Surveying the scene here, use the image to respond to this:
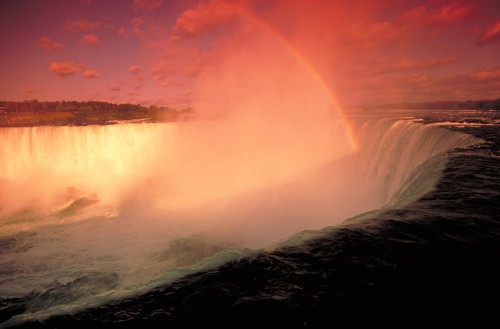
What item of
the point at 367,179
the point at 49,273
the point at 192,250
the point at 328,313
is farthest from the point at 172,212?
the point at 328,313

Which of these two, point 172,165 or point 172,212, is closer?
point 172,212

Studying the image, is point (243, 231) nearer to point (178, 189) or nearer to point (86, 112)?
point (178, 189)

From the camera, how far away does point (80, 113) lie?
2347 inches

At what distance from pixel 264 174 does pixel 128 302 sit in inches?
912

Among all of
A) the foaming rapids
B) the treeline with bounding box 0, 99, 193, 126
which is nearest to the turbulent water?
the foaming rapids

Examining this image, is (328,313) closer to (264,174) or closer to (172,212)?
(172,212)

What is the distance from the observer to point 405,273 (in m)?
4.04

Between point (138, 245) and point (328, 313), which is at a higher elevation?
point (328, 313)

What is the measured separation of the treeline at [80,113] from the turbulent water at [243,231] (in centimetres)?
2083

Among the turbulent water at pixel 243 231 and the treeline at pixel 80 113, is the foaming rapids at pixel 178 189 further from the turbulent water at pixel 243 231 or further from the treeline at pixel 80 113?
the treeline at pixel 80 113

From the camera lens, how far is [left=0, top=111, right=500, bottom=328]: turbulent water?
11.5 ft

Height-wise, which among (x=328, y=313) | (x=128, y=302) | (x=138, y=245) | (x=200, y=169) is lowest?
(x=138, y=245)

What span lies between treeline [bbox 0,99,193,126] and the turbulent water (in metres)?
20.8

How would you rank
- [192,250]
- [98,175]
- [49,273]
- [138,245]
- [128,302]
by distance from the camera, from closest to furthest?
[128,302] → [49,273] → [192,250] → [138,245] → [98,175]
